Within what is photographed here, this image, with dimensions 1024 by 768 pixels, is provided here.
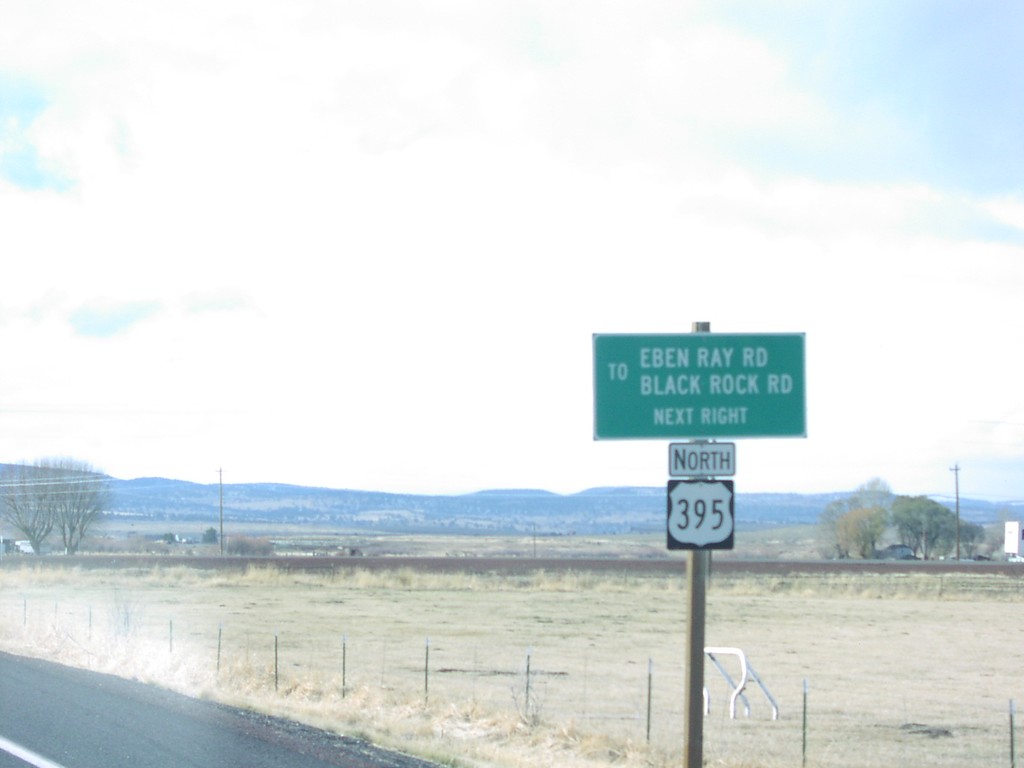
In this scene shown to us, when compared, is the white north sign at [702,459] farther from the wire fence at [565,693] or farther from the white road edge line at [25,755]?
the white road edge line at [25,755]

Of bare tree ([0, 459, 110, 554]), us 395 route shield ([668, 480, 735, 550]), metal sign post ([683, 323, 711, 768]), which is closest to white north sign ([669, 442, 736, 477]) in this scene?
us 395 route shield ([668, 480, 735, 550])

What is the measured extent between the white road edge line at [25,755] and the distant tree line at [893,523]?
112353mm

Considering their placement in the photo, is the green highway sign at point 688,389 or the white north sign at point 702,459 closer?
the white north sign at point 702,459

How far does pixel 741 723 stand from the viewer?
70.0 feet

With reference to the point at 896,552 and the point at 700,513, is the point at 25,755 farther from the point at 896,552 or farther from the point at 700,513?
the point at 896,552

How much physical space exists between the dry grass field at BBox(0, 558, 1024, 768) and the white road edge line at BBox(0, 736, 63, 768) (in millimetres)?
4002

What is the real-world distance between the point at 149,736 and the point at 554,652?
22.7m

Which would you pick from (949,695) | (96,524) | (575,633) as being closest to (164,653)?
(949,695)

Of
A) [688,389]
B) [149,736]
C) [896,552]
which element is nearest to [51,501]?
[896,552]

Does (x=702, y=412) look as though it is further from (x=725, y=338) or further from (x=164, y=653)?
(x=164, y=653)

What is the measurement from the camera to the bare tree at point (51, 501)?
315 feet

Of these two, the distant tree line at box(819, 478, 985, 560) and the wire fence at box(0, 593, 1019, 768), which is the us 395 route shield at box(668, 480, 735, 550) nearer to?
the wire fence at box(0, 593, 1019, 768)

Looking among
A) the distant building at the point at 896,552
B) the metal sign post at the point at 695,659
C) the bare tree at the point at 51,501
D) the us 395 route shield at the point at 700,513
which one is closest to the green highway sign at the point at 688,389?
the us 395 route shield at the point at 700,513

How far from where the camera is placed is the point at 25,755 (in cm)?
1120
